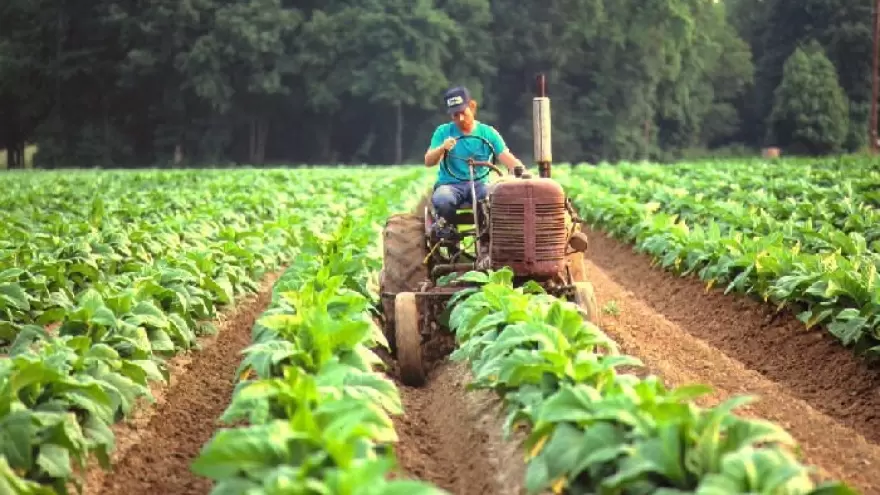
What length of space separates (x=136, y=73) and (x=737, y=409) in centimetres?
5653

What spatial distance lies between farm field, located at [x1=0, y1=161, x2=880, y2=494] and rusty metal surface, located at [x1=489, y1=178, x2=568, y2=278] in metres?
0.47

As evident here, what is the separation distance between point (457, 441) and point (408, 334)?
1.46m

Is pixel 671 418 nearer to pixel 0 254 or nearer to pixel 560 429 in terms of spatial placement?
pixel 560 429

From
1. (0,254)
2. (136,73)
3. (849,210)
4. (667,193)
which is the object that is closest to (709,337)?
(849,210)

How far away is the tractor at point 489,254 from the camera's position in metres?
8.30

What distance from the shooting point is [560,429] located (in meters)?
4.90

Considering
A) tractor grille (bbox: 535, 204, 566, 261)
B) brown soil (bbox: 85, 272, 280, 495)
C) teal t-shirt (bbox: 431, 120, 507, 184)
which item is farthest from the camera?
teal t-shirt (bbox: 431, 120, 507, 184)

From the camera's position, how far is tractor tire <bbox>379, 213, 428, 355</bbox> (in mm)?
9125

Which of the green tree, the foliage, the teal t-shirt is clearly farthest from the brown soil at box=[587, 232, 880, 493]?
the green tree

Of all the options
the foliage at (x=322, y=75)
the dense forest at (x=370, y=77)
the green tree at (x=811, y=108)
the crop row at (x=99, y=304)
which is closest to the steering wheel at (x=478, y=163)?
the crop row at (x=99, y=304)

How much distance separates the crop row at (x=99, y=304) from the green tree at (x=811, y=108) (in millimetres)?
42986

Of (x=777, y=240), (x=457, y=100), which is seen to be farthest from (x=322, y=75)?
(x=457, y=100)

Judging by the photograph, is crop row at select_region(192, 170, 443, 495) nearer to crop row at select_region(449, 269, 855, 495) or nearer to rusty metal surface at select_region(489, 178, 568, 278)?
A: crop row at select_region(449, 269, 855, 495)

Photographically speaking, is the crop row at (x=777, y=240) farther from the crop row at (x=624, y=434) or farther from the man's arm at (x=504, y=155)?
the crop row at (x=624, y=434)
